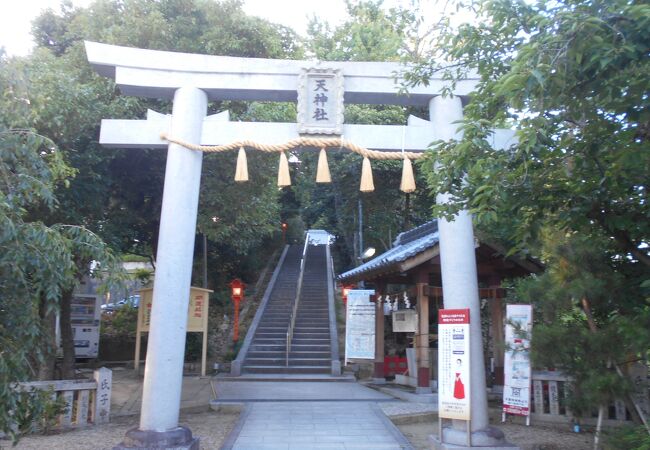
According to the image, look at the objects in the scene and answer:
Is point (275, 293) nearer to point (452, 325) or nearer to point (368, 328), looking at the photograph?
point (368, 328)

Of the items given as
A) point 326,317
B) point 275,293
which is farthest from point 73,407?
point 275,293

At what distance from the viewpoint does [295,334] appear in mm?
17125

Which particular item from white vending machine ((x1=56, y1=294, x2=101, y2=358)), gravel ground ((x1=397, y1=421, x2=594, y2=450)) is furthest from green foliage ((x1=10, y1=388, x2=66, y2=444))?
white vending machine ((x1=56, y1=294, x2=101, y2=358))

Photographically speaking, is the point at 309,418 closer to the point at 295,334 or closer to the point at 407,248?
the point at 407,248

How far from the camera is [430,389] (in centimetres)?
1141

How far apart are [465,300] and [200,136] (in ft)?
13.9

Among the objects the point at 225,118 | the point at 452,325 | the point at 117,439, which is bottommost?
the point at 117,439

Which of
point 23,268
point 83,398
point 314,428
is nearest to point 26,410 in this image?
point 23,268

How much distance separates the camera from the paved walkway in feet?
24.3

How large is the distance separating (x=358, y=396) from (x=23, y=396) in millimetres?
8037

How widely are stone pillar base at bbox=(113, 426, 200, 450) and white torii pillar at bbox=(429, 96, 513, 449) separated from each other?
325cm

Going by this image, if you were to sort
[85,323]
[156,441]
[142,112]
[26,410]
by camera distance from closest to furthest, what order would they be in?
[26,410], [156,441], [142,112], [85,323]

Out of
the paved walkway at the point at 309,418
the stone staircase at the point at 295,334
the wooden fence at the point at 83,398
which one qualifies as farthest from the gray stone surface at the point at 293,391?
the wooden fence at the point at 83,398

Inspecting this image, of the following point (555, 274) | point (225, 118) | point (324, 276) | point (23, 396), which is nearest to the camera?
point (23, 396)
